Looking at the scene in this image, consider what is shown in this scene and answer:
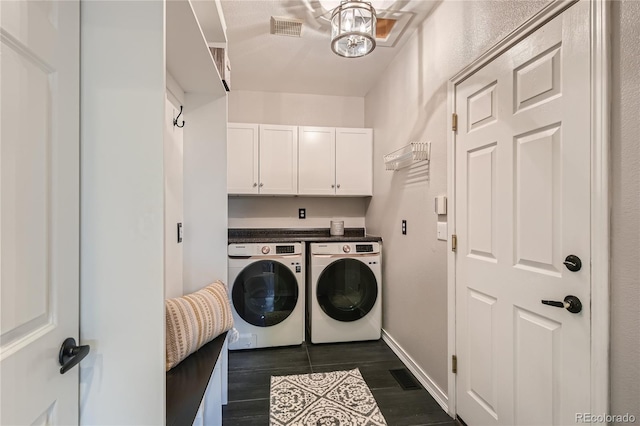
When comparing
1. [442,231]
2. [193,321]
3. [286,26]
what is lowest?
[193,321]

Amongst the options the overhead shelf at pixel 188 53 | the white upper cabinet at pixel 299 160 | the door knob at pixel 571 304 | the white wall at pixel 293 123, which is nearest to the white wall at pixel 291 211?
the white wall at pixel 293 123

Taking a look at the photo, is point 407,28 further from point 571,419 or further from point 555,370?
point 571,419

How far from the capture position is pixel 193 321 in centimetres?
137

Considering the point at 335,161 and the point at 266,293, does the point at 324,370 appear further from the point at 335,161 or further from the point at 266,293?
the point at 335,161

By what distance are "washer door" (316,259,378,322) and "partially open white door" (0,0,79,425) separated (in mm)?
2087

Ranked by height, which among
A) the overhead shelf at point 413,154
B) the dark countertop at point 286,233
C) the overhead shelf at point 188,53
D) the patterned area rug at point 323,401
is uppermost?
the overhead shelf at point 188,53

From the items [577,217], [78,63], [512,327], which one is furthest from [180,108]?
[512,327]

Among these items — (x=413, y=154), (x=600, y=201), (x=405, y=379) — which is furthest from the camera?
(x=405, y=379)

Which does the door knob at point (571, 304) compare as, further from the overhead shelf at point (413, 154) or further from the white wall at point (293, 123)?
the white wall at point (293, 123)

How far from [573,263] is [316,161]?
7.87 feet

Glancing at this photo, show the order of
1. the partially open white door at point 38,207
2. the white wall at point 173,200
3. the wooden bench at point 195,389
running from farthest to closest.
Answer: the white wall at point 173,200, the wooden bench at point 195,389, the partially open white door at point 38,207

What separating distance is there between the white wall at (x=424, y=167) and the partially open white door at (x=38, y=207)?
1698 millimetres

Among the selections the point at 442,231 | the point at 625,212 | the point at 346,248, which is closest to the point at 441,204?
the point at 442,231

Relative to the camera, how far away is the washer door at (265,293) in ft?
8.50
